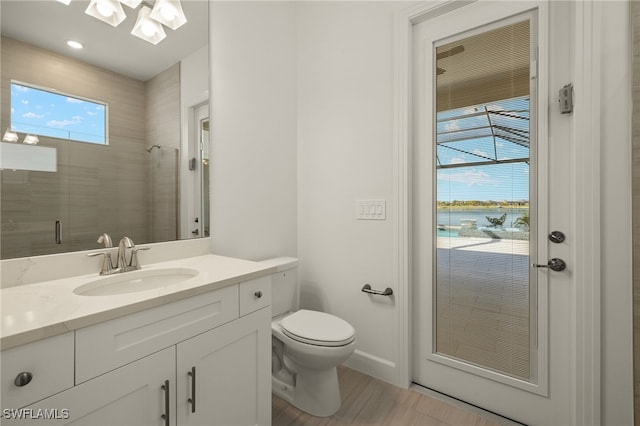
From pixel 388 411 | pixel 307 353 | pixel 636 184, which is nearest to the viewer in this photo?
pixel 636 184

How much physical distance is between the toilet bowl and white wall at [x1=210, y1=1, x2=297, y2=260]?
552 millimetres

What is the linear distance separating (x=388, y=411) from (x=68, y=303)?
1.52 m

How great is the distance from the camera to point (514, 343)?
1418 mm

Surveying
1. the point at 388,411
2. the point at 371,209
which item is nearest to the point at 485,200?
the point at 371,209

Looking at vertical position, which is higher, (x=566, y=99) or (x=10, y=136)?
(x=566, y=99)

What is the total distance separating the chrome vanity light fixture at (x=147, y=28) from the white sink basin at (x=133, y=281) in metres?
1.12

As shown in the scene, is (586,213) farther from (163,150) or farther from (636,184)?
(163,150)

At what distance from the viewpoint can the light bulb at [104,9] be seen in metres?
1.22

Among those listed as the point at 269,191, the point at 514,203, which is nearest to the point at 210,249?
the point at 269,191

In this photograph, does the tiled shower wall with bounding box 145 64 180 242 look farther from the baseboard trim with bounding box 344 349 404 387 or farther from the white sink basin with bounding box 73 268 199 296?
the baseboard trim with bounding box 344 349 404 387

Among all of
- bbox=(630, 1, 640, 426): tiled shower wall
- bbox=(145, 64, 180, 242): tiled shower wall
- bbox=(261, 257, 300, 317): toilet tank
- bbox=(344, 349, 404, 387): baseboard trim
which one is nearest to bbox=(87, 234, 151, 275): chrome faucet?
bbox=(145, 64, 180, 242): tiled shower wall

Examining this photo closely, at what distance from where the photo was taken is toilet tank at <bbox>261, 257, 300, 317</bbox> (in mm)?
1710

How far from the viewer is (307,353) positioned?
4.56ft

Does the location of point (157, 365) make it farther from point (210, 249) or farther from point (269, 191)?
point (269, 191)
